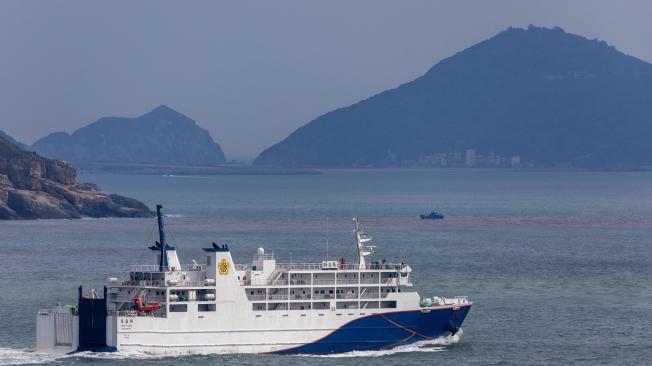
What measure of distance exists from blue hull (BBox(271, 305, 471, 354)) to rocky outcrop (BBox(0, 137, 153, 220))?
95.6 m

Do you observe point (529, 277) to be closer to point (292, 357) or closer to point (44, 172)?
point (292, 357)

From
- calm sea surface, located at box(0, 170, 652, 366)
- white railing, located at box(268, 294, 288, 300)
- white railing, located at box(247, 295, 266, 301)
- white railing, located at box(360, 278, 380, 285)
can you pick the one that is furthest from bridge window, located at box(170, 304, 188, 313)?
white railing, located at box(360, 278, 380, 285)

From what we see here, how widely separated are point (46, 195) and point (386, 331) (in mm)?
101739

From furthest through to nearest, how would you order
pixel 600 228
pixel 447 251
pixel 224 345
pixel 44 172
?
pixel 44 172
pixel 600 228
pixel 447 251
pixel 224 345

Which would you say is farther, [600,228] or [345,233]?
[600,228]

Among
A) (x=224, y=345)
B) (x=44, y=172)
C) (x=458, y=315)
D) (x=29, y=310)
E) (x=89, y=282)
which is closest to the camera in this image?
(x=224, y=345)

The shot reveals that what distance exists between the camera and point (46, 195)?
15850 cm

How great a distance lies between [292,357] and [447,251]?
171 ft

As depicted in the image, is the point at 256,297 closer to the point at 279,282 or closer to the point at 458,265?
the point at 279,282

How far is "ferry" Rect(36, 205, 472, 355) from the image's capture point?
195 feet

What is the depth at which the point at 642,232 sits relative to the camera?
458 ft

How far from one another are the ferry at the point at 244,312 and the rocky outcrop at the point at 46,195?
93.2m

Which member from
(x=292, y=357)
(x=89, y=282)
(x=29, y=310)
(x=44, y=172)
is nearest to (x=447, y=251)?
(x=89, y=282)

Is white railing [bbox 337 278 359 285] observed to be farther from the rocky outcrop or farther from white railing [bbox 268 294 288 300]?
the rocky outcrop
